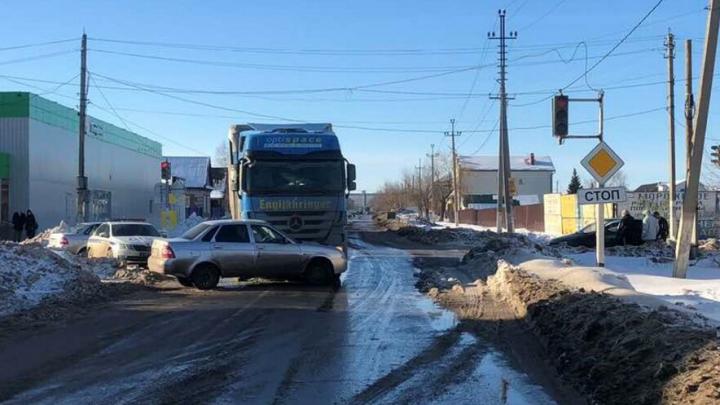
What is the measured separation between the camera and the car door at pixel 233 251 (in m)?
16.7

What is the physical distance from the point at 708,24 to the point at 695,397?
12.3 m

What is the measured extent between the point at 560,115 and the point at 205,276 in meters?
8.99

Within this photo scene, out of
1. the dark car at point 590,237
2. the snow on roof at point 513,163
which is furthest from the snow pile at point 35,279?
the snow on roof at point 513,163

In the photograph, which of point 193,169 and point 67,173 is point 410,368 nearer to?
point 67,173

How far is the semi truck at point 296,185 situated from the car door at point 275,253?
3.45 feet

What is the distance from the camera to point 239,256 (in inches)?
661

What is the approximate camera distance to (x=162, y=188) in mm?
41125

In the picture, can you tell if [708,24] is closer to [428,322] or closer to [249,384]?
[428,322]

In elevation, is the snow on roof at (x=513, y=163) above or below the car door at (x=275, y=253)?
above

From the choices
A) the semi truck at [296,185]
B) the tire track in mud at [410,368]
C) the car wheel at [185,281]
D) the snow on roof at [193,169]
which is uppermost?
the snow on roof at [193,169]

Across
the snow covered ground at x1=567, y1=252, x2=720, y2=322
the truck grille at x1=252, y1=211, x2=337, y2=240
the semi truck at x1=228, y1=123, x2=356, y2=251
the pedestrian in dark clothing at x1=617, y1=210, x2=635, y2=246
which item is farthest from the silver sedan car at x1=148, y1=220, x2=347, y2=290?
the pedestrian in dark clothing at x1=617, y1=210, x2=635, y2=246

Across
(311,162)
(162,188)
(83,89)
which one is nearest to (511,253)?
(311,162)

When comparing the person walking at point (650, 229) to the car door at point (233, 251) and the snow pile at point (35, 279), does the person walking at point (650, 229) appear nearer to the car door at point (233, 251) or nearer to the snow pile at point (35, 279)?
the car door at point (233, 251)

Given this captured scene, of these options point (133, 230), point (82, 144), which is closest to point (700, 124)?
point (133, 230)
